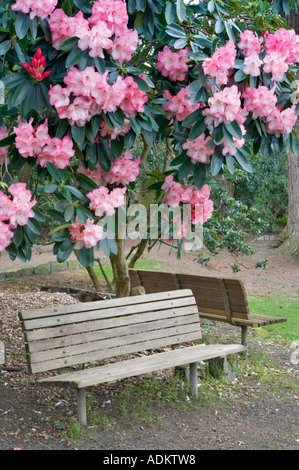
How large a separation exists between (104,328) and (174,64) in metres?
1.83

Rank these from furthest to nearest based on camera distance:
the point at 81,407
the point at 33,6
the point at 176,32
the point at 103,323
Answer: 1. the point at 103,323
2. the point at 81,407
3. the point at 176,32
4. the point at 33,6

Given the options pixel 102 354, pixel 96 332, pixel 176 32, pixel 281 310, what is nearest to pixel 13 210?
pixel 176 32

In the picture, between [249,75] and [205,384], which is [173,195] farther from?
[205,384]

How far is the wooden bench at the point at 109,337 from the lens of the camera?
11.0 ft

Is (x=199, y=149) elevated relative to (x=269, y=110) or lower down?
lower down

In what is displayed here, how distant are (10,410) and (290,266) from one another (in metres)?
9.26

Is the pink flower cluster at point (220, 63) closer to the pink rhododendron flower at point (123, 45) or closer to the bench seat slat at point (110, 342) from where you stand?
the pink rhododendron flower at point (123, 45)

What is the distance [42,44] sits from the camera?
2611mm

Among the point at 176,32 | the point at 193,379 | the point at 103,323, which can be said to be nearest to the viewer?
the point at 176,32

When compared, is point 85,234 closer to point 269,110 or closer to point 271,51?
point 269,110

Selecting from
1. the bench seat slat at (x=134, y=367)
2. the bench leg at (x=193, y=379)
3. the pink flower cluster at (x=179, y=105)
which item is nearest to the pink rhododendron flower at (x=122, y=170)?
the pink flower cluster at (x=179, y=105)

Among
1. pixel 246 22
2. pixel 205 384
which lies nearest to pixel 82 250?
pixel 246 22

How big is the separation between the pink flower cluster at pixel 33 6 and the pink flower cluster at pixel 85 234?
2.97 ft

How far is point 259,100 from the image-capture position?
2.67 m
